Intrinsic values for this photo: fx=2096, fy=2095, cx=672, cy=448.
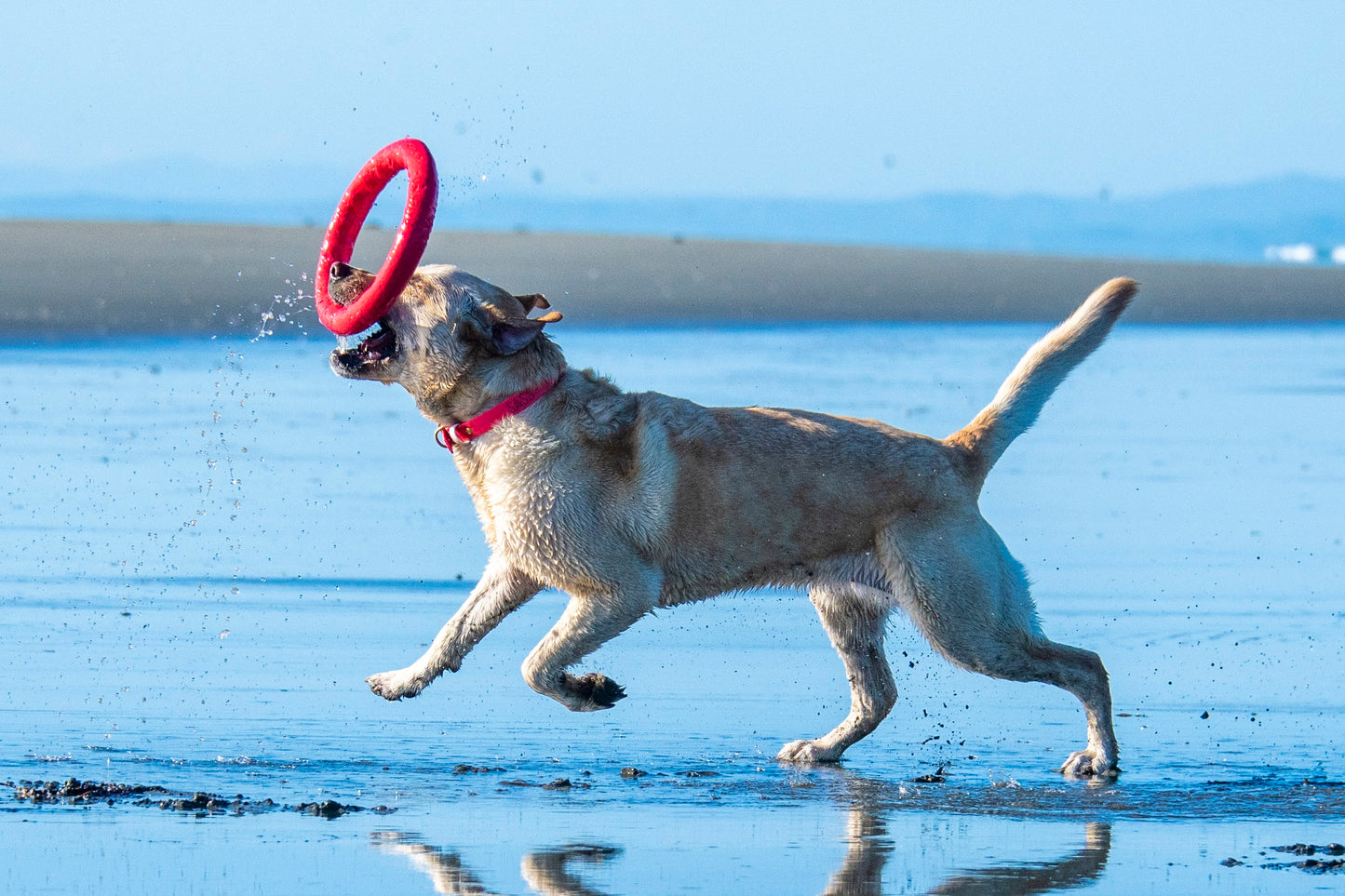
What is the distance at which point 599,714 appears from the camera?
7.26 metres

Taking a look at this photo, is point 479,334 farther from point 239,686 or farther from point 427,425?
point 427,425

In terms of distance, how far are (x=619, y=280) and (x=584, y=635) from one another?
73.2 ft

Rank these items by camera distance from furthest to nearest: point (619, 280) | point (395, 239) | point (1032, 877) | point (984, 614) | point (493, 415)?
point (619, 280)
point (984, 614)
point (493, 415)
point (395, 239)
point (1032, 877)

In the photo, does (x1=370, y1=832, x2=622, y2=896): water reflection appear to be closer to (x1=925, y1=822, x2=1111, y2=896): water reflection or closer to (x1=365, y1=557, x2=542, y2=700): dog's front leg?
(x1=925, y1=822, x2=1111, y2=896): water reflection

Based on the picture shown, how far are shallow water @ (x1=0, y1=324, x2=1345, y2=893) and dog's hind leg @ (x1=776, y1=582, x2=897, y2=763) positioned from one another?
128mm

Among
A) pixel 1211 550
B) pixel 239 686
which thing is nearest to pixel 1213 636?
pixel 1211 550

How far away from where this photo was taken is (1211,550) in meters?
10.4

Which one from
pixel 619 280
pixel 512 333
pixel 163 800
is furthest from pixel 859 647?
pixel 619 280

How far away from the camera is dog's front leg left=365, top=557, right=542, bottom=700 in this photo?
22.1 ft

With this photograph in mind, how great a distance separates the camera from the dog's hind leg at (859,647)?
7.01 m

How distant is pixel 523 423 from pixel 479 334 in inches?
12.4

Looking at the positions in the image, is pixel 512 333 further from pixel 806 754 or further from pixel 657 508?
pixel 806 754

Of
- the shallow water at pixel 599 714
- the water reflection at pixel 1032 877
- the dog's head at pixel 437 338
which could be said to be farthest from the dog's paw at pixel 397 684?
the water reflection at pixel 1032 877

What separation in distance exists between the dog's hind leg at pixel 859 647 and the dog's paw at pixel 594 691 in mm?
742
